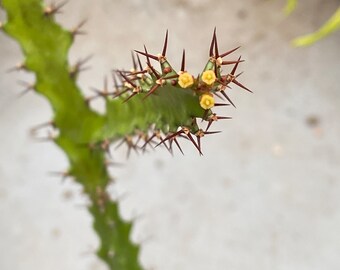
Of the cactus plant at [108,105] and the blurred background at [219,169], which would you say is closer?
the cactus plant at [108,105]

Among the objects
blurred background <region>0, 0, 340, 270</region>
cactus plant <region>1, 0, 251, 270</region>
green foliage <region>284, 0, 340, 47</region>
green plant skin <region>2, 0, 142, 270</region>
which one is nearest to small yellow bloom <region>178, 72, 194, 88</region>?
cactus plant <region>1, 0, 251, 270</region>

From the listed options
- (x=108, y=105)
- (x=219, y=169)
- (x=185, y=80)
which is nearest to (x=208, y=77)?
(x=185, y=80)

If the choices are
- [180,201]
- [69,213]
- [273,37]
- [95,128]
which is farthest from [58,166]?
[95,128]

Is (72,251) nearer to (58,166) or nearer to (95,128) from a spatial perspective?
(58,166)

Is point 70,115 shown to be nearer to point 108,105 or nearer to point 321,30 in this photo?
point 108,105

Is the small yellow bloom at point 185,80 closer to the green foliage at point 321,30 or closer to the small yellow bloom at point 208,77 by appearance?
the small yellow bloom at point 208,77

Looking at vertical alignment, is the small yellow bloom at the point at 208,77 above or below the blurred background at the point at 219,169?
below

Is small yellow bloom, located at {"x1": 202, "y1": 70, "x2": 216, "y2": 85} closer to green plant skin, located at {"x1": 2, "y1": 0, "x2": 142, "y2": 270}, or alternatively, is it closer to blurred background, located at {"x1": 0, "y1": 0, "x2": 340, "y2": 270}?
green plant skin, located at {"x1": 2, "y1": 0, "x2": 142, "y2": 270}

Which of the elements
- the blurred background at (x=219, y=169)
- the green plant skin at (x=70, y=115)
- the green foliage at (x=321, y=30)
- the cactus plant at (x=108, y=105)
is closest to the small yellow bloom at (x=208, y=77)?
the cactus plant at (x=108, y=105)
